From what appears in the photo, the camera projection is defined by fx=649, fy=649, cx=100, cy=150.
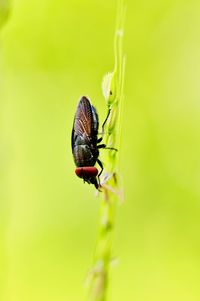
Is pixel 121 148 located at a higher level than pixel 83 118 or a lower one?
lower

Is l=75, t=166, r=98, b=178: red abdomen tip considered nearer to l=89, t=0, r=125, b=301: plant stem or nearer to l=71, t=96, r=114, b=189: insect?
l=71, t=96, r=114, b=189: insect


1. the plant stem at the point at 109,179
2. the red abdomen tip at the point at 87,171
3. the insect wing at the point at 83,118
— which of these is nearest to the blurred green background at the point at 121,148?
the red abdomen tip at the point at 87,171

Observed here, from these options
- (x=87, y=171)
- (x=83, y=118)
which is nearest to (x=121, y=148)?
(x=87, y=171)

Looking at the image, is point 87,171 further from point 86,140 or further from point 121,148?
point 121,148

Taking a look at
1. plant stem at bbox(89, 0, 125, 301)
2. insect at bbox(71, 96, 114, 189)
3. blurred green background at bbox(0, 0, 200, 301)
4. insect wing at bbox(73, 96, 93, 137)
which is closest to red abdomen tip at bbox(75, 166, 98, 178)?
insect at bbox(71, 96, 114, 189)

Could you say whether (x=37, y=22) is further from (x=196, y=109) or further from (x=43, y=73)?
(x=196, y=109)
